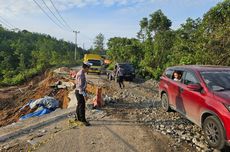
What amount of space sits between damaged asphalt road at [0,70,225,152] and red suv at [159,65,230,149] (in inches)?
20.7

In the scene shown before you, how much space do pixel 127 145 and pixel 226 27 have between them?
11.5 m

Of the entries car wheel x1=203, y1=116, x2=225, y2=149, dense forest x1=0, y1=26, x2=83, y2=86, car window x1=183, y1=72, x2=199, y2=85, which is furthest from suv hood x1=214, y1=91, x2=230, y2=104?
dense forest x1=0, y1=26, x2=83, y2=86

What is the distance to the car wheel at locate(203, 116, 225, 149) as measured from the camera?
18.3ft

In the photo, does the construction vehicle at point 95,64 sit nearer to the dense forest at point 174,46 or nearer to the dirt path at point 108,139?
the dense forest at point 174,46

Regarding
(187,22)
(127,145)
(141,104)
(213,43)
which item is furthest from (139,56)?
(127,145)

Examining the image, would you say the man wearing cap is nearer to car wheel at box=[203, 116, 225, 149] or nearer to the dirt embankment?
car wheel at box=[203, 116, 225, 149]

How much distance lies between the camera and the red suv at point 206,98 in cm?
557

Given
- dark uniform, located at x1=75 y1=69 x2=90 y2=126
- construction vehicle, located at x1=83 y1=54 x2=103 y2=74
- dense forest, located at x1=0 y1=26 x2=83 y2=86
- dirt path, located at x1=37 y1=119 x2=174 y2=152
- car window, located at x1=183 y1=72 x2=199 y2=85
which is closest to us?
dirt path, located at x1=37 y1=119 x2=174 y2=152

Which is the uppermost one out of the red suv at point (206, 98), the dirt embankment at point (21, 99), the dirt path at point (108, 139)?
the red suv at point (206, 98)

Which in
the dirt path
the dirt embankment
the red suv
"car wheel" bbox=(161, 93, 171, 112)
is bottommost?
the dirt embankment

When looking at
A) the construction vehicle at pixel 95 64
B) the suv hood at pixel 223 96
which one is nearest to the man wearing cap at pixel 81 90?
the suv hood at pixel 223 96

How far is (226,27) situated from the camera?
48.5 feet

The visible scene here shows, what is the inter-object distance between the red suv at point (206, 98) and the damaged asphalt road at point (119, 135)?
52 centimetres

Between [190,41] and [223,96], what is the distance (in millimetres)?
14389
